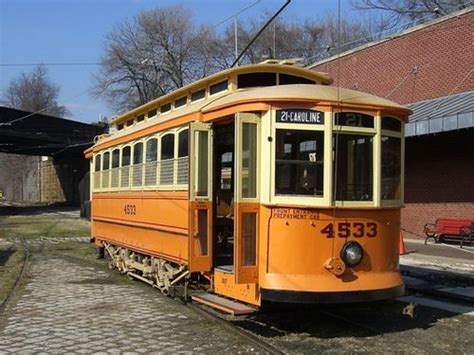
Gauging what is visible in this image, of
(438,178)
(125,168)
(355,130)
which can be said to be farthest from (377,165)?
(438,178)

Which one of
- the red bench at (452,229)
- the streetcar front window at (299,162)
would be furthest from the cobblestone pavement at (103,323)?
the red bench at (452,229)

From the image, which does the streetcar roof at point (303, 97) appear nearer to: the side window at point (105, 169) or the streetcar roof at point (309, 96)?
the streetcar roof at point (309, 96)

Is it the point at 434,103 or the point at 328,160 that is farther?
the point at 434,103

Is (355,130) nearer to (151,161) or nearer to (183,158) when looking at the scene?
(183,158)

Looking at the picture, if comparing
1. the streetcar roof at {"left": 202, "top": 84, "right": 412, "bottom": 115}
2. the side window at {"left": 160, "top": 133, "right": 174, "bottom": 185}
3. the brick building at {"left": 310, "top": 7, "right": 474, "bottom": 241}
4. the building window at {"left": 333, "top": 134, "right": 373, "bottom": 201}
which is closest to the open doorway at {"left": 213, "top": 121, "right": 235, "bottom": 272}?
the side window at {"left": 160, "top": 133, "right": 174, "bottom": 185}

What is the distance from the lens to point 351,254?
762 cm

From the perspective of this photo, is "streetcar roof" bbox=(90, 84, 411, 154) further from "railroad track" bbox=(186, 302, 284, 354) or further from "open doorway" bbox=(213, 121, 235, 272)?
"railroad track" bbox=(186, 302, 284, 354)

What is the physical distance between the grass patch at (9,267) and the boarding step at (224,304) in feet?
12.2

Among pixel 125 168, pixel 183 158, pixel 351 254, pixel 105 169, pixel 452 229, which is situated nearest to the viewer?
pixel 351 254

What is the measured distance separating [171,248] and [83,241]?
1458 cm

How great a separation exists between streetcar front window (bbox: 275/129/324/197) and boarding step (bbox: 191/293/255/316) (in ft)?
4.78

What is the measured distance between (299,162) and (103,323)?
344 cm

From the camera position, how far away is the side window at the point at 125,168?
1216 cm

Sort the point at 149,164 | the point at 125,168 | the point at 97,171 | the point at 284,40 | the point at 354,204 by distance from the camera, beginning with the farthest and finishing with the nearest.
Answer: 1. the point at 284,40
2. the point at 97,171
3. the point at 125,168
4. the point at 149,164
5. the point at 354,204
